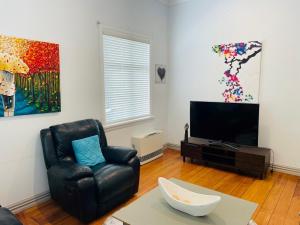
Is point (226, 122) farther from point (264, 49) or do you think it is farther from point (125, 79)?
point (125, 79)

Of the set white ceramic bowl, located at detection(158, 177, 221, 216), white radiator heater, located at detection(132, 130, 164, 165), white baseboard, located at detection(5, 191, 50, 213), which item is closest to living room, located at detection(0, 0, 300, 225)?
white baseboard, located at detection(5, 191, 50, 213)

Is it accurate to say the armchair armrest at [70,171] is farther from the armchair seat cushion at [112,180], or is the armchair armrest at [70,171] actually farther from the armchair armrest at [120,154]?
the armchair armrest at [120,154]

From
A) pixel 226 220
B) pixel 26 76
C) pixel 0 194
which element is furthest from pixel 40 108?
pixel 226 220

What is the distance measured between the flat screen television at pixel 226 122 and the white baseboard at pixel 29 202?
2.56 m

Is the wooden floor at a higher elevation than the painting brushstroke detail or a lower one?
lower

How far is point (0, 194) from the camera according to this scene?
95.9 inches

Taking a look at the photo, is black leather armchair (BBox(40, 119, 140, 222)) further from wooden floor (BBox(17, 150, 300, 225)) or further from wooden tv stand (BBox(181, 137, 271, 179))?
wooden tv stand (BBox(181, 137, 271, 179))

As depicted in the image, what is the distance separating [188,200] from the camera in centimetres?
188

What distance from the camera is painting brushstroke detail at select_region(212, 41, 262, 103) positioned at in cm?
366

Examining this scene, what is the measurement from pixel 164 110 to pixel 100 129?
2004 millimetres

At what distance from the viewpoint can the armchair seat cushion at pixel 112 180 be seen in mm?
2352

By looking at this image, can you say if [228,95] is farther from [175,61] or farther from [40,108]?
[40,108]

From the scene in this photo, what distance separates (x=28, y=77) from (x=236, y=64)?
10.5 feet

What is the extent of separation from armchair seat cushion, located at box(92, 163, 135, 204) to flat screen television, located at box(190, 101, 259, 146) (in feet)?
5.67
